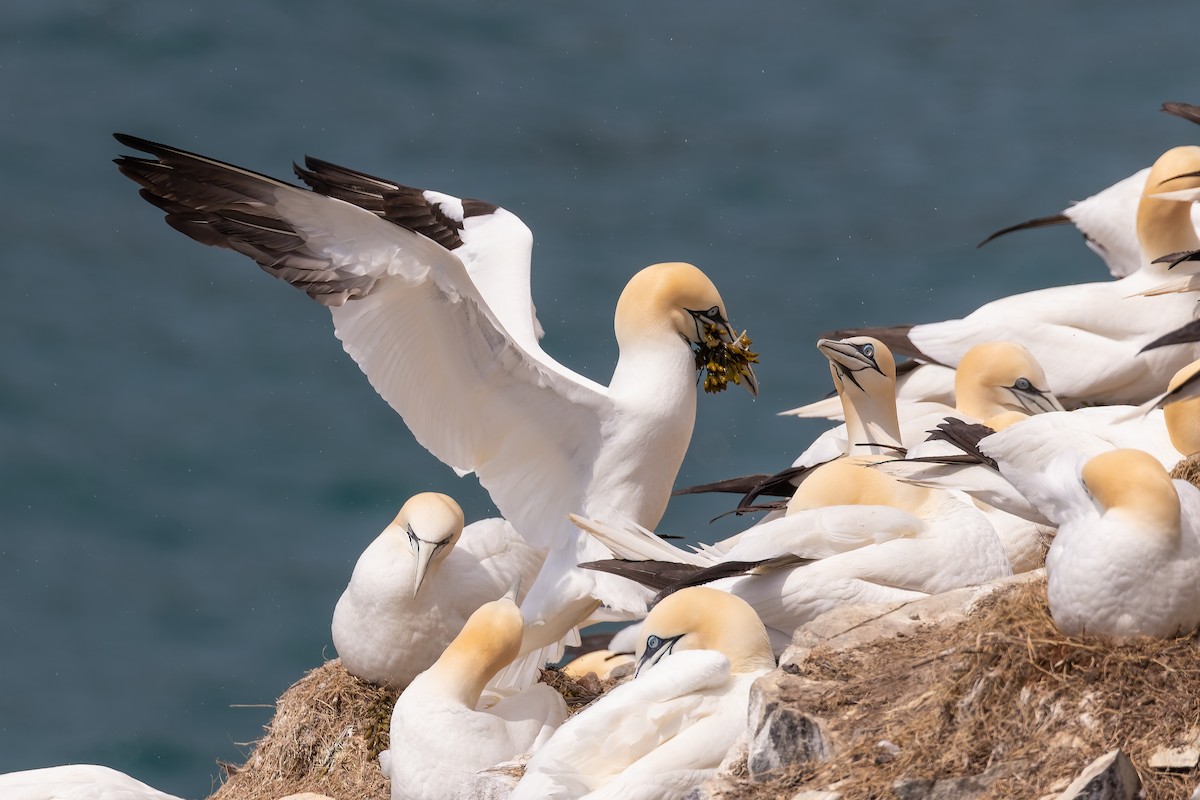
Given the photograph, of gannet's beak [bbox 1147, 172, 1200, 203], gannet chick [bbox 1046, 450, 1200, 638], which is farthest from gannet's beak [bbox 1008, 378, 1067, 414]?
gannet chick [bbox 1046, 450, 1200, 638]

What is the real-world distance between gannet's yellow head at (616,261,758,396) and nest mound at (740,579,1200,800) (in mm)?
2566

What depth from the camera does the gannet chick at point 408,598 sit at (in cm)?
700

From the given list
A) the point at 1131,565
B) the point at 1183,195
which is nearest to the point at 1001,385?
the point at 1183,195

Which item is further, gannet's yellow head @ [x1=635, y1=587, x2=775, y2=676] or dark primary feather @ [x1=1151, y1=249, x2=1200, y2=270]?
dark primary feather @ [x1=1151, y1=249, x2=1200, y2=270]

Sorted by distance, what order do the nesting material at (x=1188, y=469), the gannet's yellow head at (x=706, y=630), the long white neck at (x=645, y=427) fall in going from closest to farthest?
1. the gannet's yellow head at (x=706, y=630)
2. the nesting material at (x=1188, y=469)
3. the long white neck at (x=645, y=427)

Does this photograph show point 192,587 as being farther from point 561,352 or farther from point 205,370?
point 561,352

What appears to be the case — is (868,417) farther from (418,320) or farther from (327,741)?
(327,741)

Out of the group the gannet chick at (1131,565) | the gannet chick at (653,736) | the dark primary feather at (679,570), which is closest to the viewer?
the gannet chick at (1131,565)

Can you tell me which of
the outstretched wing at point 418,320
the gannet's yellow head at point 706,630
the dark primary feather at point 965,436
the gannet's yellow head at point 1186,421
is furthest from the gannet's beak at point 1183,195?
the gannet's yellow head at point 706,630

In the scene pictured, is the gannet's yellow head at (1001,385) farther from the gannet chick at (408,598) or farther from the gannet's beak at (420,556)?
the gannet's beak at (420,556)

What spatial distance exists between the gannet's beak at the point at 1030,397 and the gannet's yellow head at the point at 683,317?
1181 mm

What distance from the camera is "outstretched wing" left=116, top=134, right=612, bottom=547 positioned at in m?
6.03

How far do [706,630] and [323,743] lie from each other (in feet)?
7.42

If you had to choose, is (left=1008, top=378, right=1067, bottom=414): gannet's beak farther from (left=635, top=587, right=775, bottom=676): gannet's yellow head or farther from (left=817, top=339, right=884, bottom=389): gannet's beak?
(left=635, top=587, right=775, bottom=676): gannet's yellow head
